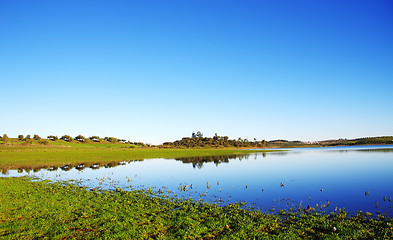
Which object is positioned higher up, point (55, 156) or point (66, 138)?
point (66, 138)

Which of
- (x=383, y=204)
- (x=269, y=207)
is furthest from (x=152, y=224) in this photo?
(x=383, y=204)

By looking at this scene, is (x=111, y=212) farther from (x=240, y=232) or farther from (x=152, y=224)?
(x=240, y=232)

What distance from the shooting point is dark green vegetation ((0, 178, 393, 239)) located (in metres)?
13.8

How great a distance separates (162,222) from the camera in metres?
16.1

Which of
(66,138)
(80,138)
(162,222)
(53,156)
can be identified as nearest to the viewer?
(162,222)

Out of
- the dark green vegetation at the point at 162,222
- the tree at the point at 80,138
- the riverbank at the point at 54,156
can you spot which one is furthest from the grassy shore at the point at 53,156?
the tree at the point at 80,138

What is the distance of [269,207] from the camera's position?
21609mm

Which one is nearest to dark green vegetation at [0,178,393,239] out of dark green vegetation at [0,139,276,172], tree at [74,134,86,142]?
dark green vegetation at [0,139,276,172]

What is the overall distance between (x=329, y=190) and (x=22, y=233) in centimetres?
3247

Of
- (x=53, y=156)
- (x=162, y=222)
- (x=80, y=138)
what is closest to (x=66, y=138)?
(x=80, y=138)

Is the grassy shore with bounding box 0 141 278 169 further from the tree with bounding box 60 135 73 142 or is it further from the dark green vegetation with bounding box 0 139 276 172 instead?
the tree with bounding box 60 135 73 142

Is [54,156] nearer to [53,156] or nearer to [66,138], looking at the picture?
[53,156]

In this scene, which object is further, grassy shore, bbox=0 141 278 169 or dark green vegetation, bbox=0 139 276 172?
grassy shore, bbox=0 141 278 169

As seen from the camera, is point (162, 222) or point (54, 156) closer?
point (162, 222)
